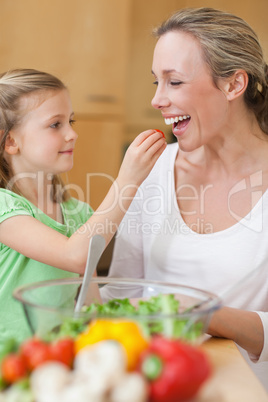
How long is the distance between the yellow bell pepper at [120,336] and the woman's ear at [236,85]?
3.09ft

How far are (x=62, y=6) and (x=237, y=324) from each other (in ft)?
7.92

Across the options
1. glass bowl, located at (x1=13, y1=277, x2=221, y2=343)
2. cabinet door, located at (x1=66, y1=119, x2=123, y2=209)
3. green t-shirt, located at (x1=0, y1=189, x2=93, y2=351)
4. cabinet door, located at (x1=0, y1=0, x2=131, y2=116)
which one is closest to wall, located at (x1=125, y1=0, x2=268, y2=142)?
cabinet door, located at (x1=66, y1=119, x2=123, y2=209)

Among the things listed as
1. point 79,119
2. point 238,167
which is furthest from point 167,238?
point 79,119

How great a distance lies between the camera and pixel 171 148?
5.24 ft

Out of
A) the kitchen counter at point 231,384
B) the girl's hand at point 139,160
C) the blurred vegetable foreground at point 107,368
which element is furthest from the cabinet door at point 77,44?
the blurred vegetable foreground at point 107,368

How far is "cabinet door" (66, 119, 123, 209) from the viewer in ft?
10.4

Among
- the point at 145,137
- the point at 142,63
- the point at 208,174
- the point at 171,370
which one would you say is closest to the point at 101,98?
the point at 142,63

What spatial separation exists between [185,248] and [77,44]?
1.99 meters

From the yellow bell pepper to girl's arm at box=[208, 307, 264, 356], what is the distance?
0.41 metres

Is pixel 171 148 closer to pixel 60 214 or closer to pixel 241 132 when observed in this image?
pixel 241 132

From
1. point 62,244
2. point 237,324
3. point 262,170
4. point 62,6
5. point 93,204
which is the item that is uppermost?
point 62,6

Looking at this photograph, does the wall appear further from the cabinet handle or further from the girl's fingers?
the girl's fingers

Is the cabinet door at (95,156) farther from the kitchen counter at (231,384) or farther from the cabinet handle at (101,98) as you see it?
the kitchen counter at (231,384)

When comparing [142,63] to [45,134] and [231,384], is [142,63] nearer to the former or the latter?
[45,134]
